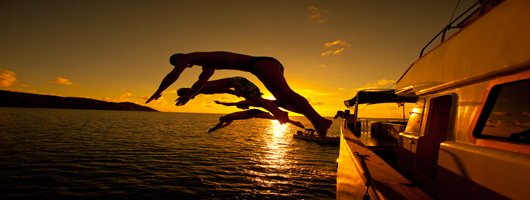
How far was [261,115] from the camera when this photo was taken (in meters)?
3.39

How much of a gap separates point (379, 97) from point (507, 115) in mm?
11542

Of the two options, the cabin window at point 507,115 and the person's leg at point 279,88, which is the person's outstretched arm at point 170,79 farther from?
the cabin window at point 507,115

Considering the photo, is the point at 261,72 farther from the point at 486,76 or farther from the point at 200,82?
the point at 486,76

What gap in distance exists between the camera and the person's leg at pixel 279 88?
228 cm

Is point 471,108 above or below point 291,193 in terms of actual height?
above

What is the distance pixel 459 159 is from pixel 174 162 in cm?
2001

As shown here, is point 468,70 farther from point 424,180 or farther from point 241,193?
point 241,193

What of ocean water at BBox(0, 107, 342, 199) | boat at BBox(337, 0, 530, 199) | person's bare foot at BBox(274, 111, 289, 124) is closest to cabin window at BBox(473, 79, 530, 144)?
boat at BBox(337, 0, 530, 199)

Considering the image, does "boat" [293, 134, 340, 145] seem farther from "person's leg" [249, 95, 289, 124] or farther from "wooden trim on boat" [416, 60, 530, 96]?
"person's leg" [249, 95, 289, 124]

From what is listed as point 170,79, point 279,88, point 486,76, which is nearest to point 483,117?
point 486,76

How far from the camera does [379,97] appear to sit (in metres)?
13.0

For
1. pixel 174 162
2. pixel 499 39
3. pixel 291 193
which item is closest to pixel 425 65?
pixel 499 39

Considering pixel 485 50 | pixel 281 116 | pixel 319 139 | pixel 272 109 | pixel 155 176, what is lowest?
pixel 155 176

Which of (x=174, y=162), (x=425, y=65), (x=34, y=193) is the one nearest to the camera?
(x=425, y=65)
